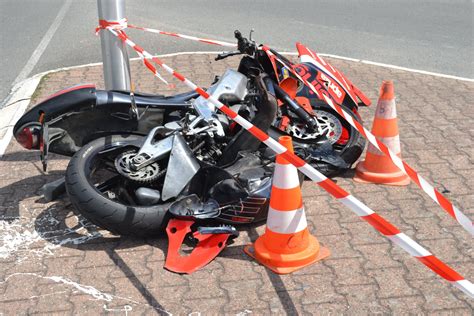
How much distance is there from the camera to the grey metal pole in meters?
6.11

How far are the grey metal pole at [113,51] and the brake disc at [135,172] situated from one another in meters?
1.72

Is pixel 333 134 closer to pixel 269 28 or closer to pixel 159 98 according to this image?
pixel 159 98

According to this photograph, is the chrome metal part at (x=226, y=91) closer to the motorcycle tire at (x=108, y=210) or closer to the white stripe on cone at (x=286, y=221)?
the motorcycle tire at (x=108, y=210)

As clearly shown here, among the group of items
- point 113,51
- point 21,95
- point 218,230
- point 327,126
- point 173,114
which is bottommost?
point 21,95

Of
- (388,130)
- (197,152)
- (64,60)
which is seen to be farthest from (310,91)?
(64,60)

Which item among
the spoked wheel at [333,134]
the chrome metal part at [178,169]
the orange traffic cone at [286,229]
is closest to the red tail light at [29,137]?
the chrome metal part at [178,169]

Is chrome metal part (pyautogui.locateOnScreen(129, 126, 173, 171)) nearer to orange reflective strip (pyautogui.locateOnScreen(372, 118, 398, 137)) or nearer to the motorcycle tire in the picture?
the motorcycle tire

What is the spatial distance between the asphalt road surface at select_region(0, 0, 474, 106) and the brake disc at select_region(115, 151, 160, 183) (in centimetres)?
409

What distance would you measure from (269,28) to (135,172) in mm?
7336

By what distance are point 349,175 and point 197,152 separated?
1.52 metres

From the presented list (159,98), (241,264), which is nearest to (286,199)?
(241,264)

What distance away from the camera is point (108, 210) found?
4.49 metres

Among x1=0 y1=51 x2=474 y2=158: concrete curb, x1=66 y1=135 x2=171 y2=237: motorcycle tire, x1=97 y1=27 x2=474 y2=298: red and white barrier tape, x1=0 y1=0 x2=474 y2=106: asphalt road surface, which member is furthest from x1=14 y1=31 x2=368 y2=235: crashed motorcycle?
x1=0 y1=0 x2=474 y2=106: asphalt road surface

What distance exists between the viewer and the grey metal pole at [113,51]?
611 cm
